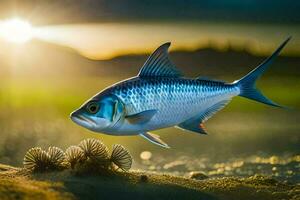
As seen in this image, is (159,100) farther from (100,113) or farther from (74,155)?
(74,155)

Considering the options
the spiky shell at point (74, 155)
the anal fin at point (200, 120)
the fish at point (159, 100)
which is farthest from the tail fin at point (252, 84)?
the spiky shell at point (74, 155)

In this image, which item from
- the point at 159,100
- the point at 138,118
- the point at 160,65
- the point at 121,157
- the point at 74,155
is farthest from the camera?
the point at 121,157

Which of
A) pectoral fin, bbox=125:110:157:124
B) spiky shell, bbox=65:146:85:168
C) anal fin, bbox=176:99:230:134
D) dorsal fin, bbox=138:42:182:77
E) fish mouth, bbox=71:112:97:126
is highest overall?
dorsal fin, bbox=138:42:182:77

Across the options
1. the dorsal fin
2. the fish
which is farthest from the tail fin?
the dorsal fin

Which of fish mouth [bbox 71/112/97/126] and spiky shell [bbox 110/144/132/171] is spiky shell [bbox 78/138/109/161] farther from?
fish mouth [bbox 71/112/97/126]

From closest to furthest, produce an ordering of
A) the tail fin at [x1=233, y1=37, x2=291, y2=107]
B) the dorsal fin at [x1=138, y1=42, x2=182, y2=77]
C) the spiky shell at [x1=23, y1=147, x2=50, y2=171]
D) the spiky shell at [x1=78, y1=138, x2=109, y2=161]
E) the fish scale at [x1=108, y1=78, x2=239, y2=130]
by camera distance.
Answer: the fish scale at [x1=108, y1=78, x2=239, y2=130]
the dorsal fin at [x1=138, y1=42, x2=182, y2=77]
the tail fin at [x1=233, y1=37, x2=291, y2=107]
the spiky shell at [x1=78, y1=138, x2=109, y2=161]
the spiky shell at [x1=23, y1=147, x2=50, y2=171]

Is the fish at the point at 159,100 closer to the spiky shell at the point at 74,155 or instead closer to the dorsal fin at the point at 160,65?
the dorsal fin at the point at 160,65

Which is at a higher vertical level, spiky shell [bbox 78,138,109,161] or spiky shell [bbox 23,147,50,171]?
spiky shell [bbox 78,138,109,161]

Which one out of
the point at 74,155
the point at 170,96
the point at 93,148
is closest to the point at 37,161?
the point at 74,155

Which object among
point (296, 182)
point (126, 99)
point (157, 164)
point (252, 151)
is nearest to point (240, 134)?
point (252, 151)
